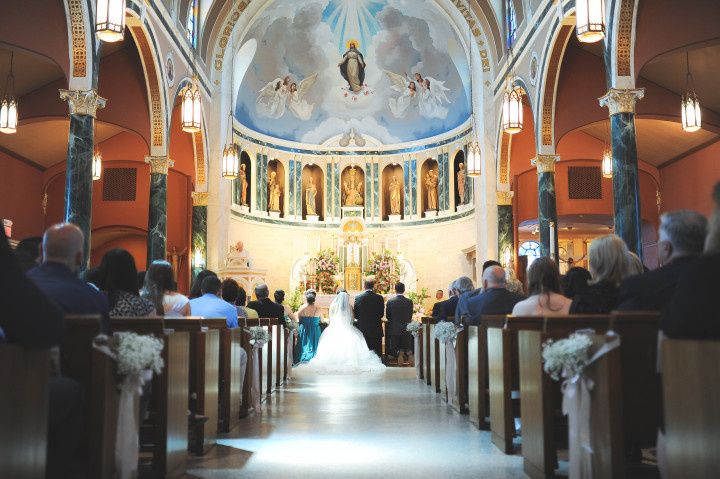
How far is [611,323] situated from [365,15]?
68.8 ft

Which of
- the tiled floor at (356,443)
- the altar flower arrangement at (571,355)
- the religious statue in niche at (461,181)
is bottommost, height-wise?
the tiled floor at (356,443)

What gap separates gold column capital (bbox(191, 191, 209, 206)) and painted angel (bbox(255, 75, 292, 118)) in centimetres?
547

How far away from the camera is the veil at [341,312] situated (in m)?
14.8

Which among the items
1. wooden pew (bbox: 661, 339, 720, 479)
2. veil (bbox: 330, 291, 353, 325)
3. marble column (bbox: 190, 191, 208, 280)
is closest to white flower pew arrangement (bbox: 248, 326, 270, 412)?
wooden pew (bbox: 661, 339, 720, 479)

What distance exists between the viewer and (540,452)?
429 centimetres

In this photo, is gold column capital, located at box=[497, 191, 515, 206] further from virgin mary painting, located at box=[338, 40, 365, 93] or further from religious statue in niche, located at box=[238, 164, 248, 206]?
religious statue in niche, located at box=[238, 164, 248, 206]

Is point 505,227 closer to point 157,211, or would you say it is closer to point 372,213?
point 372,213

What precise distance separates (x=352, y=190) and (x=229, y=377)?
19239 millimetres

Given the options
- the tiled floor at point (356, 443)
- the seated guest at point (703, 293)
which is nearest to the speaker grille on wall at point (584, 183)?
the tiled floor at point (356, 443)

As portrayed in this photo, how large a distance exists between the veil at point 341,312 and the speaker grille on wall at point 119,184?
744 centimetres

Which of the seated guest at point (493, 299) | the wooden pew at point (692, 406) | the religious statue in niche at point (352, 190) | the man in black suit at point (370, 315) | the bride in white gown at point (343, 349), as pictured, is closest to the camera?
the wooden pew at point (692, 406)

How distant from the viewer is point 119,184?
1928cm

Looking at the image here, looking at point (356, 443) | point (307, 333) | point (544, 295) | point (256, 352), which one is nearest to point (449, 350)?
point (256, 352)

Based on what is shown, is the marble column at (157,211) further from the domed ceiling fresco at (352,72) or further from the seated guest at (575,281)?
the seated guest at (575,281)
